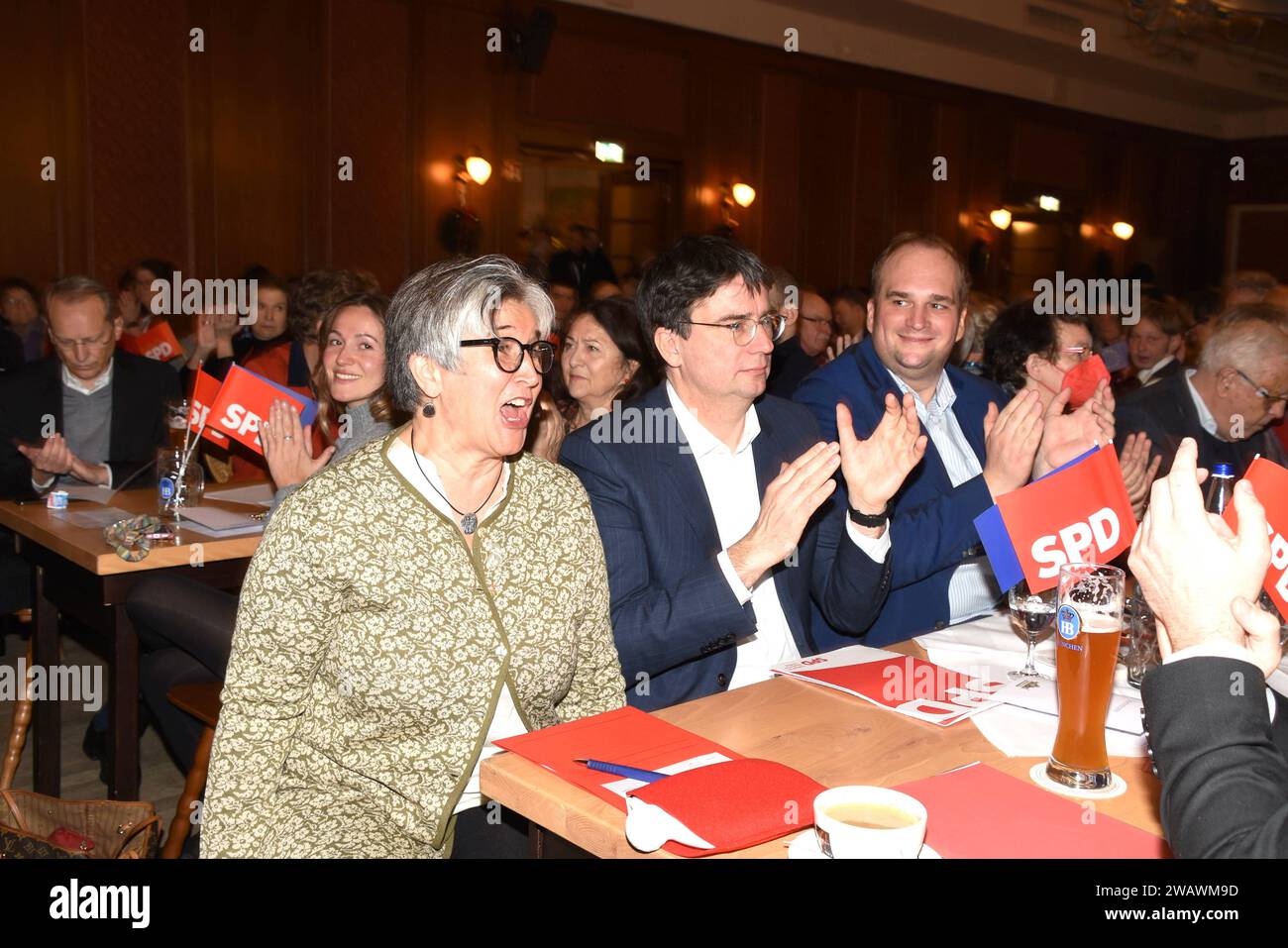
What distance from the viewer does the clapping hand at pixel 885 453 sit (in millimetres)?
2191

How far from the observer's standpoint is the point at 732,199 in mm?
10688

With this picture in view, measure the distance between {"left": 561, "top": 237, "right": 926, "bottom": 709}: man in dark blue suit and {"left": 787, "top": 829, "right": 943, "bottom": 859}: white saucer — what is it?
79 centimetres

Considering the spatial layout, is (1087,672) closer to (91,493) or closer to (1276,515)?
(1276,515)

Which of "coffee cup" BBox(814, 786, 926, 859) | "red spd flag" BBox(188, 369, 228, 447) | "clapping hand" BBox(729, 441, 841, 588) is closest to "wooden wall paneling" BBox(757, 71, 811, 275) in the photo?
"red spd flag" BBox(188, 369, 228, 447)

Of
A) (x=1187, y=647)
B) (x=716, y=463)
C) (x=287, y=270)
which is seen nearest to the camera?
(x=1187, y=647)

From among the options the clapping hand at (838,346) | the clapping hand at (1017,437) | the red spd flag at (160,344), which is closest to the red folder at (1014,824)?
the clapping hand at (1017,437)

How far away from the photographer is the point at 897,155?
479 inches

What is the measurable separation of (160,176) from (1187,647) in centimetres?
787

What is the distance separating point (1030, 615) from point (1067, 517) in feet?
0.66

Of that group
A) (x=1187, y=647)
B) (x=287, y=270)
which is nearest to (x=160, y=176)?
(x=287, y=270)

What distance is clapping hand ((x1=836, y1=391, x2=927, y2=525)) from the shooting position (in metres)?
2.19
